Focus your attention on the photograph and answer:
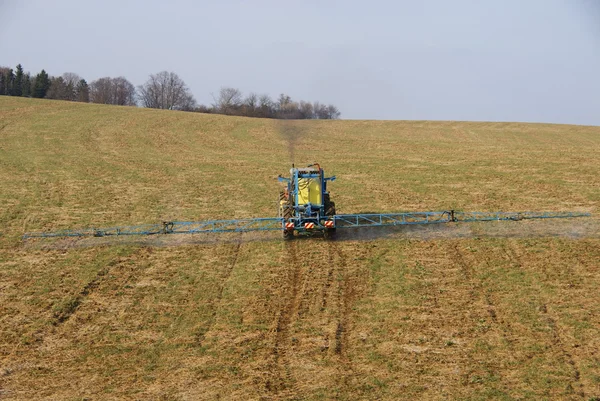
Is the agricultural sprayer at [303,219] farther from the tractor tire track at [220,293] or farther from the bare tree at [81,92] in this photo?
the bare tree at [81,92]

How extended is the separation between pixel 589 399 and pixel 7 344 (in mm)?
12731

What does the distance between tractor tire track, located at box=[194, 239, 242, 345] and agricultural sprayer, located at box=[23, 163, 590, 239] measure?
1.17 m

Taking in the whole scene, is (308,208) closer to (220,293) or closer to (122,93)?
(220,293)

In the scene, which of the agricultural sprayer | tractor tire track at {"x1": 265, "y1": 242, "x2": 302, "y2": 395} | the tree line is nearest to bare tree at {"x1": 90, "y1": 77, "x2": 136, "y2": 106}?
the tree line

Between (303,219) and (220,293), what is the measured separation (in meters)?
5.47

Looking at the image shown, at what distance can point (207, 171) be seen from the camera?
1476 inches

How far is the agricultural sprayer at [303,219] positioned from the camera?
22.5 m

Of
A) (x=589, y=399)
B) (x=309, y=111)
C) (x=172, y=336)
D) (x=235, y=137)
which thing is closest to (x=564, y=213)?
(x=589, y=399)

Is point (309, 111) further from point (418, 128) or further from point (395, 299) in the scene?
point (395, 299)

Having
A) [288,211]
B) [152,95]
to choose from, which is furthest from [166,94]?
[288,211]

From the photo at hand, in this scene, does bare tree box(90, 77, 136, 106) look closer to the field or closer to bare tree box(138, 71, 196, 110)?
bare tree box(138, 71, 196, 110)

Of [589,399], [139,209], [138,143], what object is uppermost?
[138,143]

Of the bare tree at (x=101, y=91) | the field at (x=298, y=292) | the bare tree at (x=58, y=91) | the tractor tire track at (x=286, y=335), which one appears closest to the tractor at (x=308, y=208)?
the field at (x=298, y=292)

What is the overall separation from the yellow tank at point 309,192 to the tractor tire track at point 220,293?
2.85m
